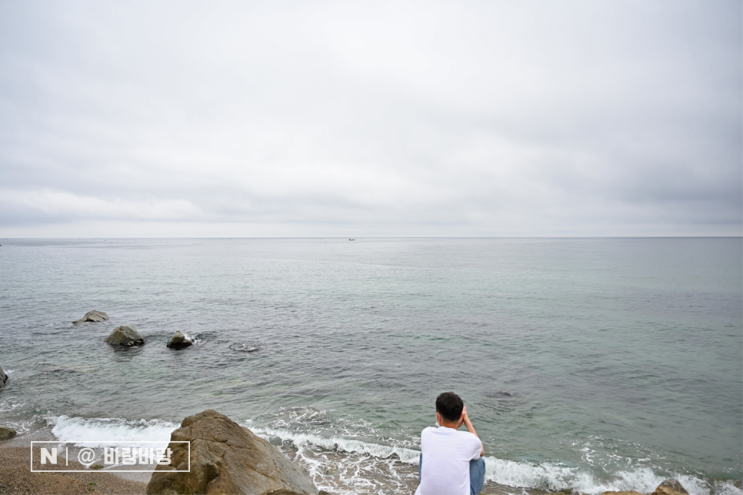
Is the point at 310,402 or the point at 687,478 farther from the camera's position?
the point at 310,402

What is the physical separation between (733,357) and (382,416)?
24981 mm

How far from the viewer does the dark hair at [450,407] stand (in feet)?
17.5

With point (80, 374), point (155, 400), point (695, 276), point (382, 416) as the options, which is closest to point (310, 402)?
point (382, 416)

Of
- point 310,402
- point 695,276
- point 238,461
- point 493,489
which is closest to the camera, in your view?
point 238,461

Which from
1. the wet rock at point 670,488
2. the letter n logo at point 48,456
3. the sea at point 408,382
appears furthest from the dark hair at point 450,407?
the letter n logo at point 48,456

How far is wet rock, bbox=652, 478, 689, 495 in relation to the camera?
1084cm

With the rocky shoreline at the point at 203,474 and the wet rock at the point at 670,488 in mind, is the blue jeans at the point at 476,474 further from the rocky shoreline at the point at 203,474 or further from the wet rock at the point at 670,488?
the wet rock at the point at 670,488

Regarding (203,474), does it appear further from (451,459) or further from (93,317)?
(93,317)

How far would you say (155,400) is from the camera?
1772 cm

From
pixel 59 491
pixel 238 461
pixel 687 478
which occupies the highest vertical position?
pixel 238 461

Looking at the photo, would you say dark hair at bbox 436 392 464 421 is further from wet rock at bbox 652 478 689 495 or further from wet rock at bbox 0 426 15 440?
wet rock at bbox 0 426 15 440

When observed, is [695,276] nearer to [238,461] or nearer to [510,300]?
[510,300]

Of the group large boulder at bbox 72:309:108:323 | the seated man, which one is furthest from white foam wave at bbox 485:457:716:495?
large boulder at bbox 72:309:108:323
